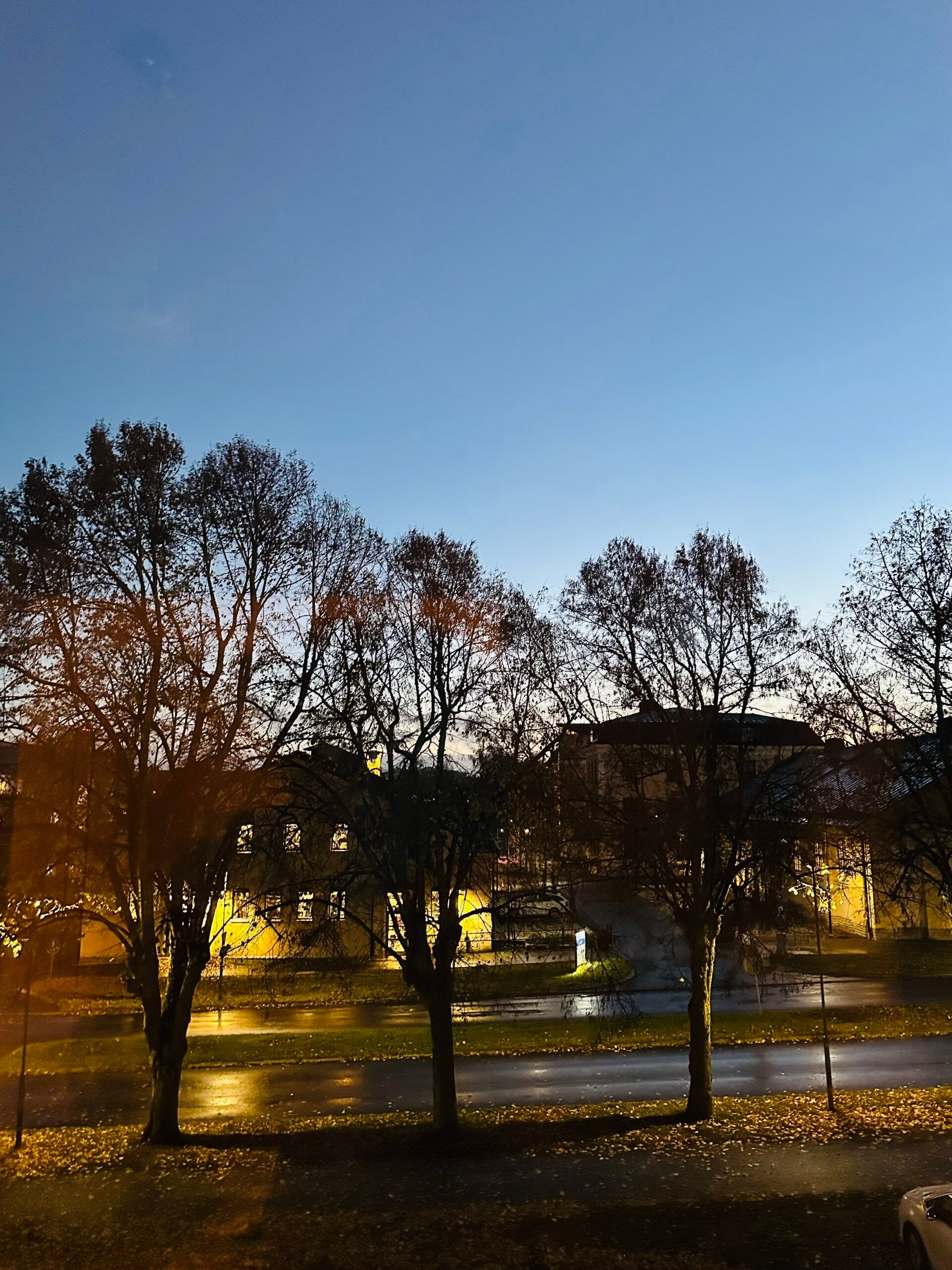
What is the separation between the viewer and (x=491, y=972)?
35.9m

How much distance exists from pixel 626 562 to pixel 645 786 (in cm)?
415

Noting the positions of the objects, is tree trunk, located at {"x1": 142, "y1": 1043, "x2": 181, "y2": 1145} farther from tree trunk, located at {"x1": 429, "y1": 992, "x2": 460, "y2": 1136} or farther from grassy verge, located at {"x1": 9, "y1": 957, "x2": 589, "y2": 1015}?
grassy verge, located at {"x1": 9, "y1": 957, "x2": 589, "y2": 1015}

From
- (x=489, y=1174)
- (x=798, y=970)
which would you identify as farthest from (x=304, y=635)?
(x=798, y=970)

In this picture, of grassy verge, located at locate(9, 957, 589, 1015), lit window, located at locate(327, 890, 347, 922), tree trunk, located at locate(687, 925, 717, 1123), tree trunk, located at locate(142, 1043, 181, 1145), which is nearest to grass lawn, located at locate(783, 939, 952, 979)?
grassy verge, located at locate(9, 957, 589, 1015)

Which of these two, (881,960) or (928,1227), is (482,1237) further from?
(881,960)

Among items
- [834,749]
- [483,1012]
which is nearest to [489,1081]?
[483,1012]

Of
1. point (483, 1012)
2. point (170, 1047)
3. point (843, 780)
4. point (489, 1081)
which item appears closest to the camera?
point (170, 1047)

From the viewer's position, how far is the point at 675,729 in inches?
643

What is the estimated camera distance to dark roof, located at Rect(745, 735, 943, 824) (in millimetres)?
16266

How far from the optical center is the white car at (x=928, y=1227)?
7.93 metres

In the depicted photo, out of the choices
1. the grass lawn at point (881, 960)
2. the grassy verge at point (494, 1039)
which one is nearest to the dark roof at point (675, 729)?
the grassy verge at point (494, 1039)

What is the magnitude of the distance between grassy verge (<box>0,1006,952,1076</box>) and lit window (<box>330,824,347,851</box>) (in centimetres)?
882

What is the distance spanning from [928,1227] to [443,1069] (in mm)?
8925

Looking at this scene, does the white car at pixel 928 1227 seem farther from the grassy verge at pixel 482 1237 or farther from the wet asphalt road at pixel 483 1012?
the wet asphalt road at pixel 483 1012
